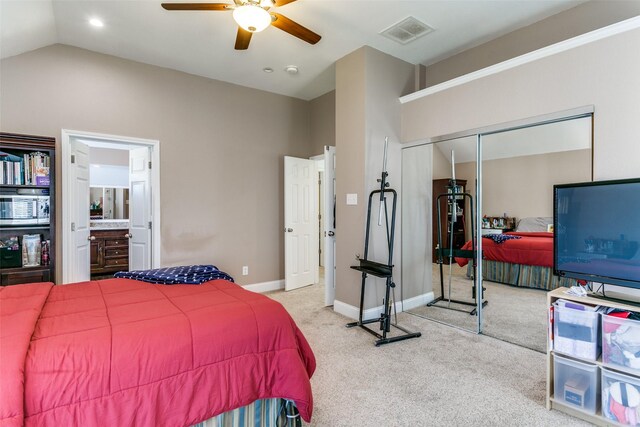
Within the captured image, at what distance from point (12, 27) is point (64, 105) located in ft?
2.62

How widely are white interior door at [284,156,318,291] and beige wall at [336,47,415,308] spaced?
1122mm

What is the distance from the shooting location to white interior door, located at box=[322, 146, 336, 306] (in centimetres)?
403

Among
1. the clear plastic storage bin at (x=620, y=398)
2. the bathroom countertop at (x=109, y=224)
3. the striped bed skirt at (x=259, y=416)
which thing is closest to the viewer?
the striped bed skirt at (x=259, y=416)

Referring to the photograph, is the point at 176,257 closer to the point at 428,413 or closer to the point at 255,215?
the point at 255,215

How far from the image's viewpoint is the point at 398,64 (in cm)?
374

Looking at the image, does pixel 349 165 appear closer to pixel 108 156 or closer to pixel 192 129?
pixel 192 129

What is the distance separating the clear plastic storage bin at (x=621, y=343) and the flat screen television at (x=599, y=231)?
0.27 m

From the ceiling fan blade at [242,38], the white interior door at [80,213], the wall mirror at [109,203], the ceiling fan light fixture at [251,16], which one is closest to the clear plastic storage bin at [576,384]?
the ceiling fan light fixture at [251,16]

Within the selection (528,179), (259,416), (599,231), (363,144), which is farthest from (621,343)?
(363,144)

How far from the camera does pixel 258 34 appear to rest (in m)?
3.17

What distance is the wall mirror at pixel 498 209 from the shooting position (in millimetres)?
2682

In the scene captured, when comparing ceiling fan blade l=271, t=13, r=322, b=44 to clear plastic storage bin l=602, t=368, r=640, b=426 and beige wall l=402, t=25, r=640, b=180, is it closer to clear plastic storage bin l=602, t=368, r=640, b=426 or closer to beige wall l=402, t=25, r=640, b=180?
beige wall l=402, t=25, r=640, b=180

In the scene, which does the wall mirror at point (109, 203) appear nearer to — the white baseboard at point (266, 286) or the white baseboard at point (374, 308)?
the white baseboard at point (266, 286)

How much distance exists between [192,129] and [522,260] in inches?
162
